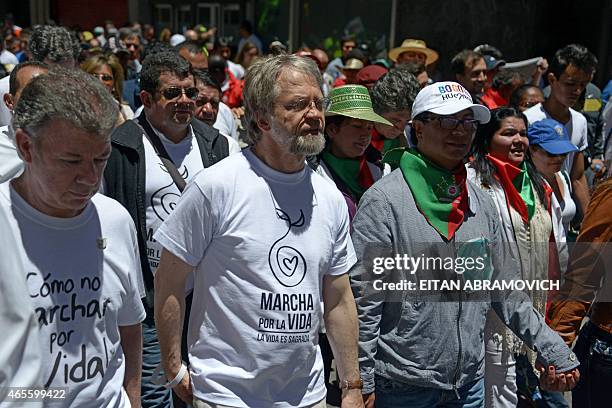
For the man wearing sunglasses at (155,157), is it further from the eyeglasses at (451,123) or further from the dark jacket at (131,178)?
the eyeglasses at (451,123)

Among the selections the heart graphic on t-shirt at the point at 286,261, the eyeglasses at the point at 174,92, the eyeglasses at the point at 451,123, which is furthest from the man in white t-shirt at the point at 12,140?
the eyeglasses at the point at 451,123

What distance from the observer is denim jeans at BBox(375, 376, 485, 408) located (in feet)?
11.1

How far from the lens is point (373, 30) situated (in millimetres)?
17688

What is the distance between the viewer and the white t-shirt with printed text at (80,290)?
7.27ft

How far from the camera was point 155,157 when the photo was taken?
3.87m

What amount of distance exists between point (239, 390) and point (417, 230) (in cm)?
105

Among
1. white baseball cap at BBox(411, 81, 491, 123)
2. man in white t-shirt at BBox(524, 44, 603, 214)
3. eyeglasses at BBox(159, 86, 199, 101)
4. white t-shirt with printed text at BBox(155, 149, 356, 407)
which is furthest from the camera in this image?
man in white t-shirt at BBox(524, 44, 603, 214)

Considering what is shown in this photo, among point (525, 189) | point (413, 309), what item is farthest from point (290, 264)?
point (525, 189)

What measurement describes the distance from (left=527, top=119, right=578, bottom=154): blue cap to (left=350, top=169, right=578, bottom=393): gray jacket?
157cm

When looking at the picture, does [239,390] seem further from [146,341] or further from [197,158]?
[197,158]

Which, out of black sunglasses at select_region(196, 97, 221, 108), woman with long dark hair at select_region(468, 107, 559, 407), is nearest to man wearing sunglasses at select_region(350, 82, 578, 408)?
woman with long dark hair at select_region(468, 107, 559, 407)

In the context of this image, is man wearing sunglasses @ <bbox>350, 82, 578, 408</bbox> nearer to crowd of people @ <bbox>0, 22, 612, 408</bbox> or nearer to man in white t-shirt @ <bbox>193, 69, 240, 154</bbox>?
crowd of people @ <bbox>0, 22, 612, 408</bbox>

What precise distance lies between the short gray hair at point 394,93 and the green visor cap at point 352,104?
594mm

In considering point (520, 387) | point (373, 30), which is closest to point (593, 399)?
point (520, 387)
